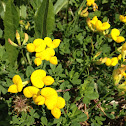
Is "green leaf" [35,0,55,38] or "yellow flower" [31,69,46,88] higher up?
"green leaf" [35,0,55,38]

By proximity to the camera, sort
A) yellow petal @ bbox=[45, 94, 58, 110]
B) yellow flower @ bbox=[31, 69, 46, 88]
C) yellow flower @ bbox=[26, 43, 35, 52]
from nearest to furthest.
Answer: yellow petal @ bbox=[45, 94, 58, 110] → yellow flower @ bbox=[31, 69, 46, 88] → yellow flower @ bbox=[26, 43, 35, 52]

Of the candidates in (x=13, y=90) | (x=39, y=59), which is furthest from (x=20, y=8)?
(x=13, y=90)

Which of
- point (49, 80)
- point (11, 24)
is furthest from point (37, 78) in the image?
point (11, 24)

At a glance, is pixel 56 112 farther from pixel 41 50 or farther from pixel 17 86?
pixel 41 50

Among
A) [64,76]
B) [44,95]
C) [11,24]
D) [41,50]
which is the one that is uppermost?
[11,24]

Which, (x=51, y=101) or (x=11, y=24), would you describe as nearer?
(x=51, y=101)

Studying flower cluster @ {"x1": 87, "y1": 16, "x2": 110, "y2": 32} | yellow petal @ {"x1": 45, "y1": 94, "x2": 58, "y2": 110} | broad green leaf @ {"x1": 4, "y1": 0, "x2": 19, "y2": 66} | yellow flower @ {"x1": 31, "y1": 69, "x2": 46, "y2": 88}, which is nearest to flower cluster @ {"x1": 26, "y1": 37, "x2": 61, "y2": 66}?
yellow flower @ {"x1": 31, "y1": 69, "x2": 46, "y2": 88}

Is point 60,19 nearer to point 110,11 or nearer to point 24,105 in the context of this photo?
point 110,11

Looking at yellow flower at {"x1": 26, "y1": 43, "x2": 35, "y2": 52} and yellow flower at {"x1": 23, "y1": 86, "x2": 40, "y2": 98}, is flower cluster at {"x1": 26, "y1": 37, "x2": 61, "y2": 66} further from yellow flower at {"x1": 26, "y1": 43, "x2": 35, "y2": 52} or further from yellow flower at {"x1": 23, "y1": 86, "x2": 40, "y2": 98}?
yellow flower at {"x1": 23, "y1": 86, "x2": 40, "y2": 98}

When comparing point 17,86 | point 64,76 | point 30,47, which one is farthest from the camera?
point 64,76

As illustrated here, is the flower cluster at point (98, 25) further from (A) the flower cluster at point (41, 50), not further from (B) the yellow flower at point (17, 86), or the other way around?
(B) the yellow flower at point (17, 86)
